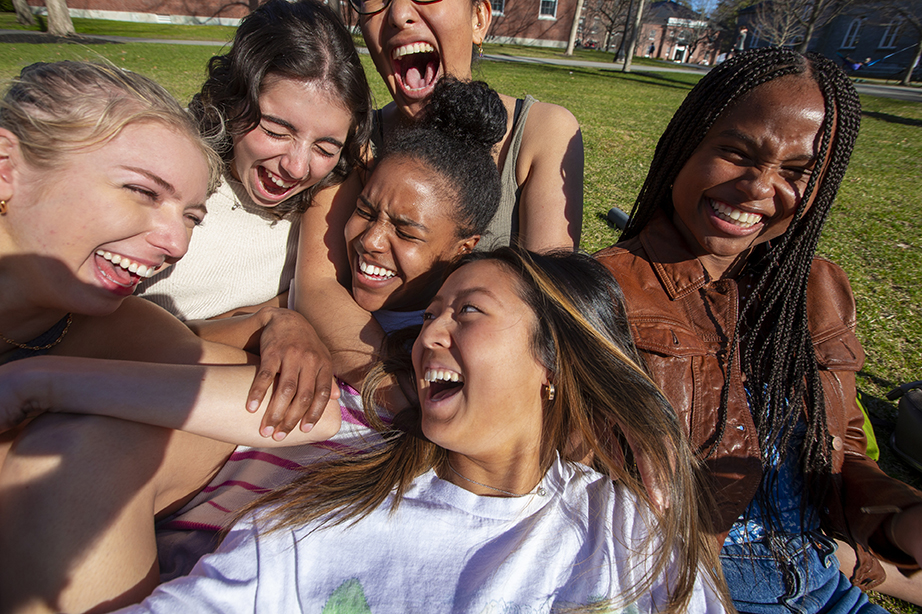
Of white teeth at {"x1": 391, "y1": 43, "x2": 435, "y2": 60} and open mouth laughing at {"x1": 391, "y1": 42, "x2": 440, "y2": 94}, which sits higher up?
white teeth at {"x1": 391, "y1": 43, "x2": 435, "y2": 60}

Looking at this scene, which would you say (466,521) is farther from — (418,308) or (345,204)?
(345,204)

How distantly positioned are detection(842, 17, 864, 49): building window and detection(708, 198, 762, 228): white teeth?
50877 millimetres

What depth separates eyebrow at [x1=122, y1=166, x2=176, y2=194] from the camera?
1761mm

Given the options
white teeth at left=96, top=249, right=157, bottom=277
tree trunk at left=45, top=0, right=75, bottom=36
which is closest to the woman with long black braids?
white teeth at left=96, top=249, right=157, bottom=277

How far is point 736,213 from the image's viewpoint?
2.06 meters

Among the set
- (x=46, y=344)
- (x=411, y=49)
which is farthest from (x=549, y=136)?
(x=46, y=344)

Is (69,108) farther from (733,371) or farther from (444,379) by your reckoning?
(733,371)

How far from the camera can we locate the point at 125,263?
1.86m

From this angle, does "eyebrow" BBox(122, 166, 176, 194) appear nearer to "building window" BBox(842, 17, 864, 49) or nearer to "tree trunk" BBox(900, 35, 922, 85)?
"tree trunk" BBox(900, 35, 922, 85)

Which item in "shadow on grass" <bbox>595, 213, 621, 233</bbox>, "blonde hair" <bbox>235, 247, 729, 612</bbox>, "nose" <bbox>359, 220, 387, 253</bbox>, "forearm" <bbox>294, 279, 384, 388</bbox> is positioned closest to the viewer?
"blonde hair" <bbox>235, 247, 729, 612</bbox>

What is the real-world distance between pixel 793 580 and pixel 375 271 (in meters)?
2.19

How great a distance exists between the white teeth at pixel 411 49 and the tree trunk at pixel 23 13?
28.9 metres

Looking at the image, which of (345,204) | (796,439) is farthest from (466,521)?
(345,204)

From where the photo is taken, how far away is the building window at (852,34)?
39.5m
